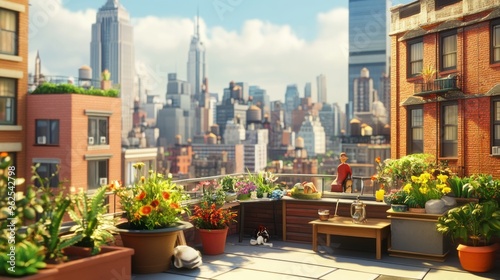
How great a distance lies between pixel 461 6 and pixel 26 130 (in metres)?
24.7

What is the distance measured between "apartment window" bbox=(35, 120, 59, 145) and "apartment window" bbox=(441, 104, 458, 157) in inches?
916

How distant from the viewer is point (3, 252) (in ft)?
22.2

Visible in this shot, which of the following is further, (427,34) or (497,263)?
(427,34)

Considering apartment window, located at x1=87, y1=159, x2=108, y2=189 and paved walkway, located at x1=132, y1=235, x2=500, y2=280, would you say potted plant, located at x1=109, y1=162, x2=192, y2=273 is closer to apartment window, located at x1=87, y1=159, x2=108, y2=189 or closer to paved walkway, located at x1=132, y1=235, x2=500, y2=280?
paved walkway, located at x1=132, y1=235, x2=500, y2=280

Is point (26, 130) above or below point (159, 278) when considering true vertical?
above

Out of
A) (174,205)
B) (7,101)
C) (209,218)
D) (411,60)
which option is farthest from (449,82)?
(7,101)

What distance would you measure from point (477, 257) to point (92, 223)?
6.83 meters

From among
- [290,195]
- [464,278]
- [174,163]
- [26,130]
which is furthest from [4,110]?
[174,163]

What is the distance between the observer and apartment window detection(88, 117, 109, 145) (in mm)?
36250

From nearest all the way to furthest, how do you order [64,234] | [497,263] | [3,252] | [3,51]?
[3,252] → [64,234] → [497,263] → [3,51]

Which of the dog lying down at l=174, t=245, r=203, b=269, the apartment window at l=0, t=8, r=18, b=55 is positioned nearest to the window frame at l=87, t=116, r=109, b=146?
the apartment window at l=0, t=8, r=18, b=55

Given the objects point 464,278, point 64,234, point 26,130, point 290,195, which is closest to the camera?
point 64,234

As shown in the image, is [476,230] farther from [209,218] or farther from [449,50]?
[449,50]

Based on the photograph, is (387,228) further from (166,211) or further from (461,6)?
(461,6)
